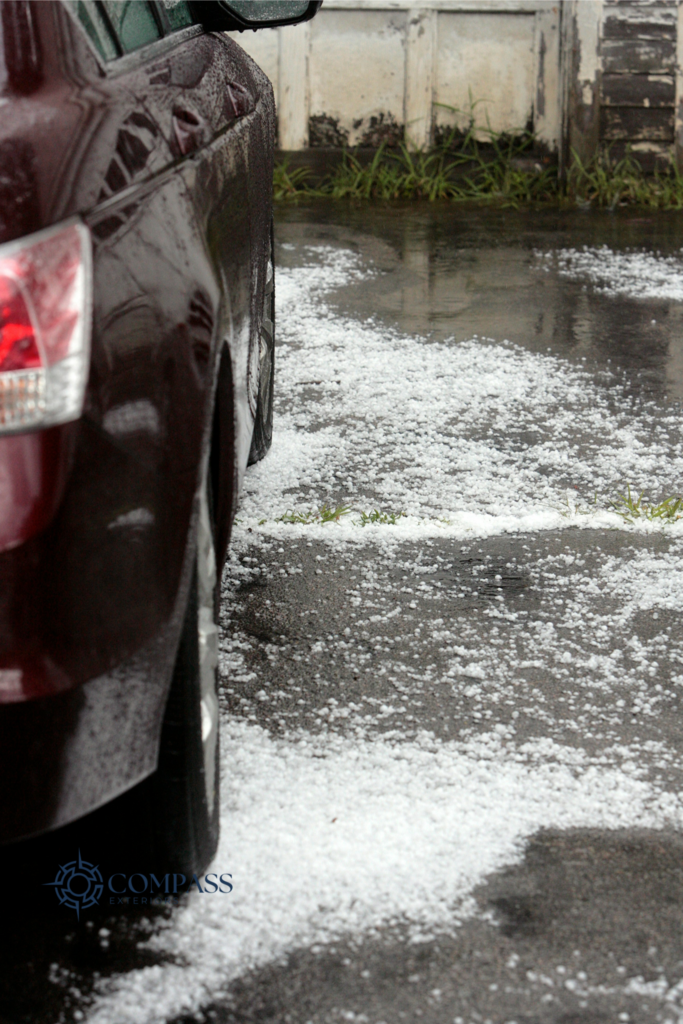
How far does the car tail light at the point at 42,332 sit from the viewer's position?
1151mm

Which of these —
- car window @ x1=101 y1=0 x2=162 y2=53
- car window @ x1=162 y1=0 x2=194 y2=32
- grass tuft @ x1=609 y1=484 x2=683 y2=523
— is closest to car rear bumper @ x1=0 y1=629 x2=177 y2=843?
car window @ x1=101 y1=0 x2=162 y2=53

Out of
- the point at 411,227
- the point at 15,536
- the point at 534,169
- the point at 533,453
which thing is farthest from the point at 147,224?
the point at 534,169

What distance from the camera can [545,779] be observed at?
1868 mm

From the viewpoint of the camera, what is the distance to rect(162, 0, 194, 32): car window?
A: 2.21m

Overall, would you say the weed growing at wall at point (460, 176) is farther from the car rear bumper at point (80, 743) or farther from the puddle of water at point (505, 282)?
the car rear bumper at point (80, 743)

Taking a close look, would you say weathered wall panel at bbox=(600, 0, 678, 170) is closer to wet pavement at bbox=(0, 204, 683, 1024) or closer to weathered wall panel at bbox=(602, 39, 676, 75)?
weathered wall panel at bbox=(602, 39, 676, 75)

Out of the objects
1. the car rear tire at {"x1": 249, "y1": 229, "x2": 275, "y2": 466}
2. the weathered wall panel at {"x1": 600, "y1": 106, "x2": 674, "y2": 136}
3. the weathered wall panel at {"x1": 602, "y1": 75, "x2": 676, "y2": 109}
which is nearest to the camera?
the car rear tire at {"x1": 249, "y1": 229, "x2": 275, "y2": 466}

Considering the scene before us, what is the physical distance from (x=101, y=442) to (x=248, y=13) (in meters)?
1.59

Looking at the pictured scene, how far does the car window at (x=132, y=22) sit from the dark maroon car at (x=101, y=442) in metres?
0.10

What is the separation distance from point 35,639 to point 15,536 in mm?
116

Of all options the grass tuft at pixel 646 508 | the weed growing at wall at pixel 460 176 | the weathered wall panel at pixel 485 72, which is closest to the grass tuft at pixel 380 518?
the grass tuft at pixel 646 508

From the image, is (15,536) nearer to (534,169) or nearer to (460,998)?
(460,998)

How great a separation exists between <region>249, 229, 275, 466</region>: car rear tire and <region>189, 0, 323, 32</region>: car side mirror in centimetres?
64

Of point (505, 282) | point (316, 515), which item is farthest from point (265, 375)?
point (505, 282)
